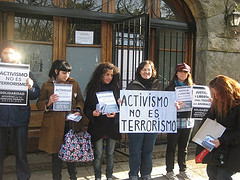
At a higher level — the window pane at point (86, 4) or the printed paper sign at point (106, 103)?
the window pane at point (86, 4)

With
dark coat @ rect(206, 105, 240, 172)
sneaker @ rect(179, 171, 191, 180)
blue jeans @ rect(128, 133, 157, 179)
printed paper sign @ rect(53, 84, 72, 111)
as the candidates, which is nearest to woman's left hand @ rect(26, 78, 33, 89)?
printed paper sign @ rect(53, 84, 72, 111)

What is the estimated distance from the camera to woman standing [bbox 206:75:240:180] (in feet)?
8.71

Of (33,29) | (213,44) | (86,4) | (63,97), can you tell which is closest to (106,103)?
(63,97)

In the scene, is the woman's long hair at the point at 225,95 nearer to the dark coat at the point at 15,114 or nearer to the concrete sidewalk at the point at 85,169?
the concrete sidewalk at the point at 85,169

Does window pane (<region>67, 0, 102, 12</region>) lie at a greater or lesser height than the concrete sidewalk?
greater

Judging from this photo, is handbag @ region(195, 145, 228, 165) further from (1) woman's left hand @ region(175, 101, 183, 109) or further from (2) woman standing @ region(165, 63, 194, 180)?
(2) woman standing @ region(165, 63, 194, 180)

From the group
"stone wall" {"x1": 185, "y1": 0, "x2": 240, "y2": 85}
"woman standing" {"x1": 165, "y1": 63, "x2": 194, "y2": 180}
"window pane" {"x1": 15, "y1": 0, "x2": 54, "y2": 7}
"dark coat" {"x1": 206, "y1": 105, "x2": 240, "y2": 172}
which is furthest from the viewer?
"stone wall" {"x1": 185, "y1": 0, "x2": 240, "y2": 85}

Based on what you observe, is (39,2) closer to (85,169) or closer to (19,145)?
(19,145)

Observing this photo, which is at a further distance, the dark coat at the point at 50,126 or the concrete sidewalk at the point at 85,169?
the concrete sidewalk at the point at 85,169

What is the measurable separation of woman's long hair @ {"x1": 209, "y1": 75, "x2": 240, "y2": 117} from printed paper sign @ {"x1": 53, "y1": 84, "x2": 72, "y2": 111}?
177 cm

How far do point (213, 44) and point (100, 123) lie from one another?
320cm

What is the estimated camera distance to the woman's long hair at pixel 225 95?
2.69 m

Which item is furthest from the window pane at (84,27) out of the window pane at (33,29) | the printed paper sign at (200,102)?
the printed paper sign at (200,102)

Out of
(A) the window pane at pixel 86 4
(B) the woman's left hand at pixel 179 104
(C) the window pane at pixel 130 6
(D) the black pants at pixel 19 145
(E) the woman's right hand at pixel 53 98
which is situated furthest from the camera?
(C) the window pane at pixel 130 6
